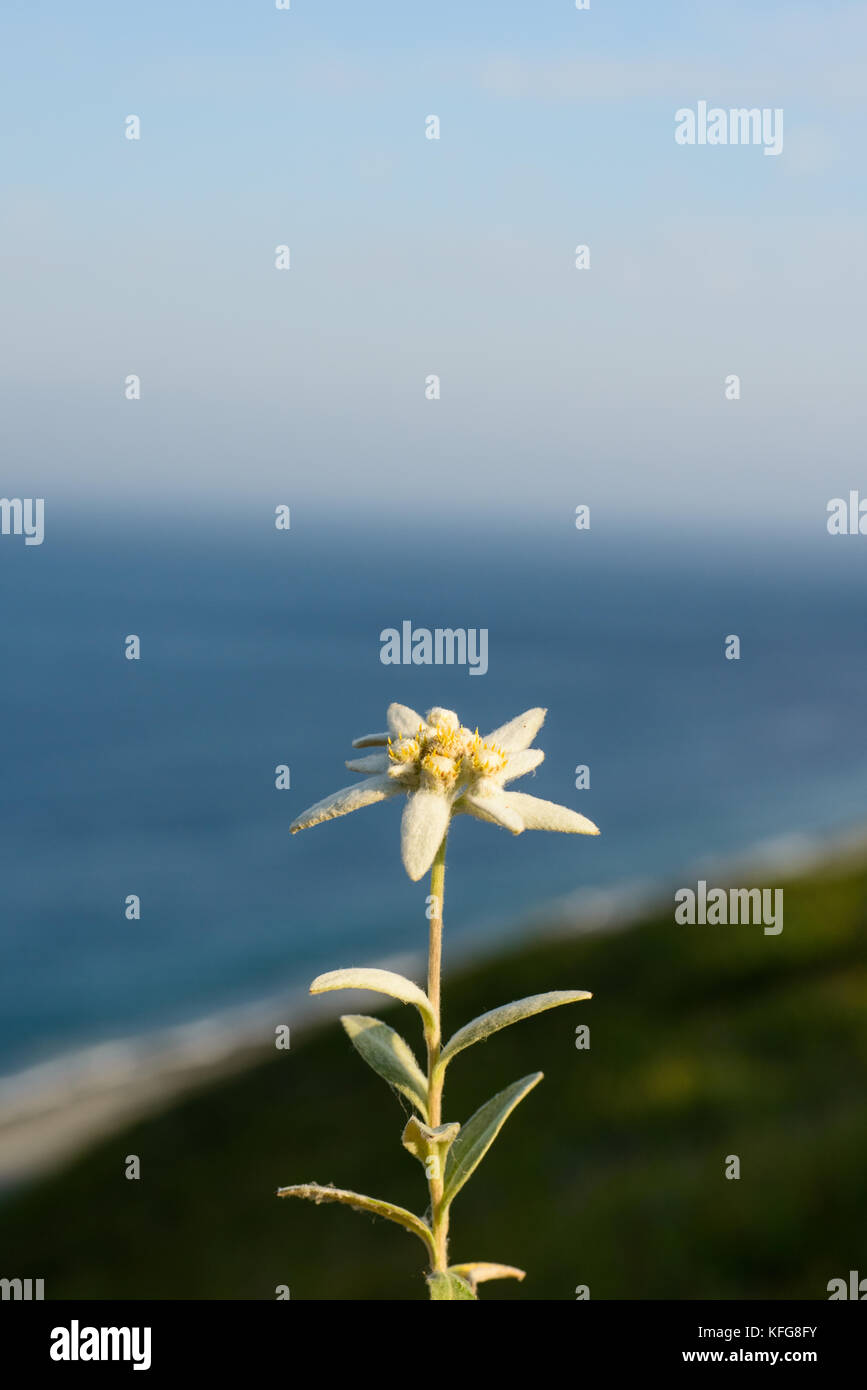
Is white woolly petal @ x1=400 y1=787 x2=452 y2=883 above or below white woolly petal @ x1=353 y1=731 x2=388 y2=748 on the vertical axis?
below

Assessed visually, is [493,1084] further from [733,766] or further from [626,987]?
[733,766]

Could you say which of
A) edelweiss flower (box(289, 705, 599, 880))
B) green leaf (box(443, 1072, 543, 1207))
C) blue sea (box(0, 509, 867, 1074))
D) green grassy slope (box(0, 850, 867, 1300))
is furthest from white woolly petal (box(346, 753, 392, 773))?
blue sea (box(0, 509, 867, 1074))

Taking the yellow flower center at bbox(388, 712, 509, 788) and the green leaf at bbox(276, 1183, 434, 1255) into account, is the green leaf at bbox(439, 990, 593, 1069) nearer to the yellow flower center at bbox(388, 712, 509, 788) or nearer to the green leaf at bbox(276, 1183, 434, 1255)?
the green leaf at bbox(276, 1183, 434, 1255)

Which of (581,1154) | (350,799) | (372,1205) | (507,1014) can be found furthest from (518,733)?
(581,1154)

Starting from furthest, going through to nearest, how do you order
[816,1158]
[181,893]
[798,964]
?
[181,893], [798,964], [816,1158]

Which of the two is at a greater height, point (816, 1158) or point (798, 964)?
point (798, 964)

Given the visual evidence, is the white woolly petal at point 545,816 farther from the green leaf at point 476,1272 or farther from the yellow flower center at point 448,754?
the green leaf at point 476,1272

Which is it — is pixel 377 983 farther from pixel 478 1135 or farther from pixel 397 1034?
pixel 478 1135
